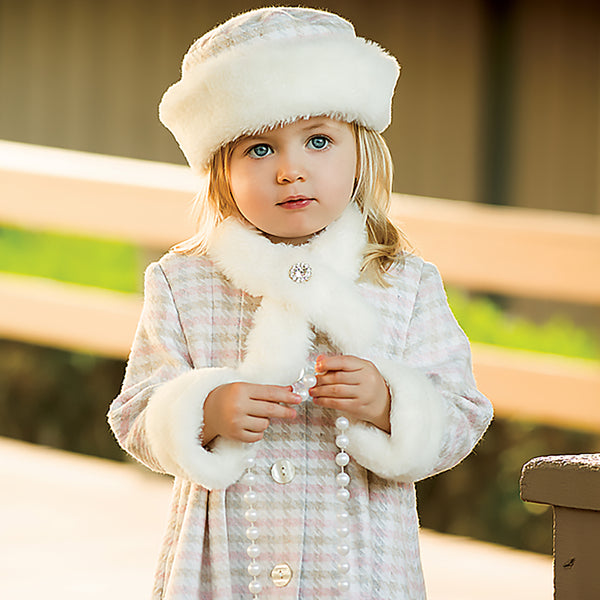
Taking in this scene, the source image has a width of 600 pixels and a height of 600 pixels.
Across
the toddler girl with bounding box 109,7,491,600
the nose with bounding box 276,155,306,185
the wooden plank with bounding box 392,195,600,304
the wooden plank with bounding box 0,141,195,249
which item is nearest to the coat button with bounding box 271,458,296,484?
the toddler girl with bounding box 109,7,491,600

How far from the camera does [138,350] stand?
5.32 ft

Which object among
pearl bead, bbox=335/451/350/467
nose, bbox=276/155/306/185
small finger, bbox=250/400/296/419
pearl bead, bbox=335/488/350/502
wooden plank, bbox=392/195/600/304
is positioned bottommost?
pearl bead, bbox=335/488/350/502

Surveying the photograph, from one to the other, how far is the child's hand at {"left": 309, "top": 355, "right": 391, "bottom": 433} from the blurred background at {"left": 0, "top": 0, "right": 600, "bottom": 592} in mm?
1964

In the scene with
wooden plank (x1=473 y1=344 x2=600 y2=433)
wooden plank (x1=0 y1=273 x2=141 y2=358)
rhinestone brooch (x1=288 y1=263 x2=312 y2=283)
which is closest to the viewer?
rhinestone brooch (x1=288 y1=263 x2=312 y2=283)

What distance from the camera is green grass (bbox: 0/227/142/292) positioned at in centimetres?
470

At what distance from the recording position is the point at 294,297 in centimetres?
152

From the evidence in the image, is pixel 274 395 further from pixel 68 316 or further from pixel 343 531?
pixel 68 316

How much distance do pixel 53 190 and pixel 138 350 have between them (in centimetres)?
278

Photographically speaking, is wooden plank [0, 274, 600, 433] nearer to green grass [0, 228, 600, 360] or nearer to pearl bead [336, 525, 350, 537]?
green grass [0, 228, 600, 360]

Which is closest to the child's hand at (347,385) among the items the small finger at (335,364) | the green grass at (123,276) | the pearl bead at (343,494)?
the small finger at (335,364)

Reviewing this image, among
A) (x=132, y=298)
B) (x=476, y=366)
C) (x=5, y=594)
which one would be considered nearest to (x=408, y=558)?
(x=5, y=594)

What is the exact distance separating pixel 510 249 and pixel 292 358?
209 centimetres

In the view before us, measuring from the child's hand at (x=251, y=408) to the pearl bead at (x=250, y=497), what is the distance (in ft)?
0.30

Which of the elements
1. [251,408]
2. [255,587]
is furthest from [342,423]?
[255,587]
